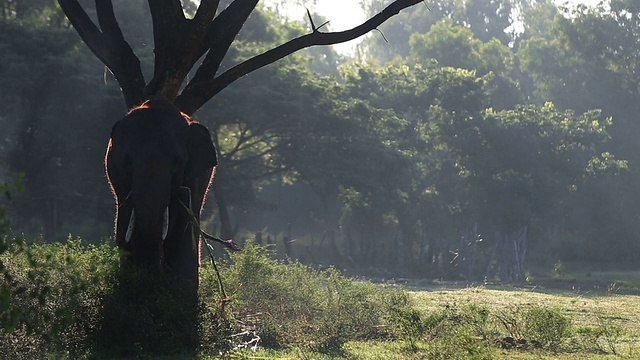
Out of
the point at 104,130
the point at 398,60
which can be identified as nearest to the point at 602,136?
the point at 104,130

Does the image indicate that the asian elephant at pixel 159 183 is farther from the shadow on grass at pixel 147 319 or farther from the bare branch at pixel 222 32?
the bare branch at pixel 222 32

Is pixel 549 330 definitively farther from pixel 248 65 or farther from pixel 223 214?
pixel 223 214

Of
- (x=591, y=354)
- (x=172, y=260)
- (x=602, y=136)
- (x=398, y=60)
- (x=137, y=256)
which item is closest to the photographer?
(x=137, y=256)

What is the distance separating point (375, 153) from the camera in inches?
1652

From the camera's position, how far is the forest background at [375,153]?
35.8 meters

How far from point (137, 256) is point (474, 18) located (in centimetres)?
9414


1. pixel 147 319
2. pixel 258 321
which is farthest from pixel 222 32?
pixel 147 319

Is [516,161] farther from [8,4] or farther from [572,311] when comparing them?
[572,311]

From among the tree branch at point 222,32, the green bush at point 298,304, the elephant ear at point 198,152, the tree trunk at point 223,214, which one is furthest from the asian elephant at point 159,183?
the tree trunk at point 223,214

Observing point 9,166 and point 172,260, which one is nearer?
point 172,260

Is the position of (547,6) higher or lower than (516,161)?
higher

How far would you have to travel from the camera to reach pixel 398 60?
81062 millimetres

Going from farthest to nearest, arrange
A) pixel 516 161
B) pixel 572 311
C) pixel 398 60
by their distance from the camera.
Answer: pixel 398 60
pixel 516 161
pixel 572 311

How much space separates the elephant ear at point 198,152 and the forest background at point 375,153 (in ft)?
73.8
